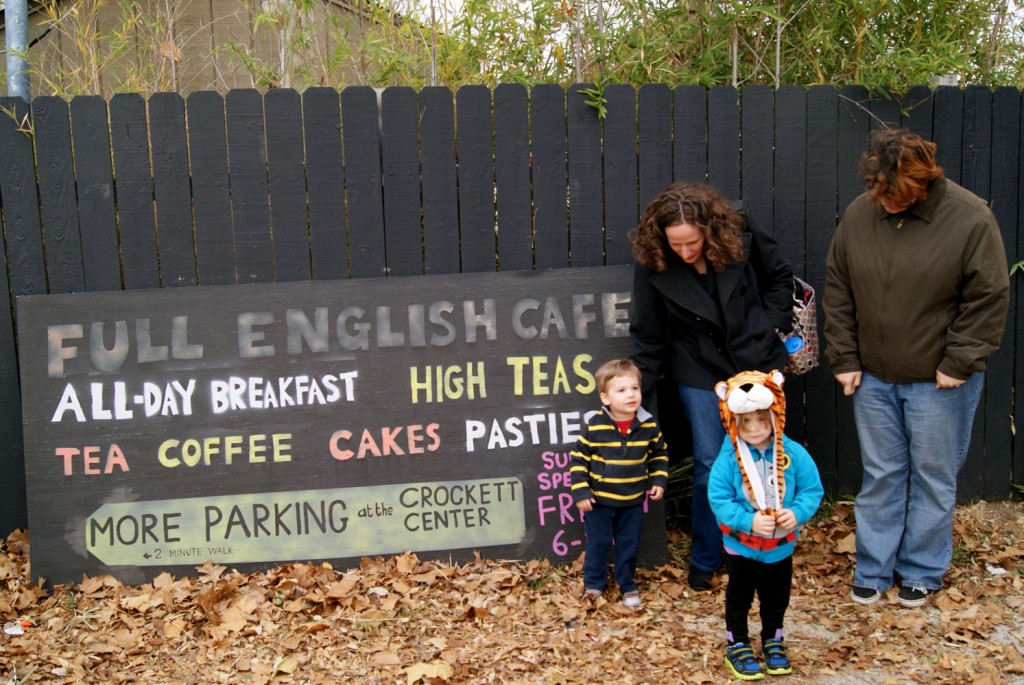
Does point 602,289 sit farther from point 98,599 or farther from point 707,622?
point 98,599

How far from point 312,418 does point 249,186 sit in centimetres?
121

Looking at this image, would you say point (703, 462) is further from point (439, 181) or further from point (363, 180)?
point (363, 180)

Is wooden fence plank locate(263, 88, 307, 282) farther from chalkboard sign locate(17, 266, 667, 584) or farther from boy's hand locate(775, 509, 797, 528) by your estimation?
boy's hand locate(775, 509, 797, 528)

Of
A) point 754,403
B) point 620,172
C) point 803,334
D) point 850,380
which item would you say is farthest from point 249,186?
point 850,380

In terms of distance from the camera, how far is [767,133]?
484cm

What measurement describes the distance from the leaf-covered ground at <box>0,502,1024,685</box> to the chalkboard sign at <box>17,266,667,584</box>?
0.56 ft

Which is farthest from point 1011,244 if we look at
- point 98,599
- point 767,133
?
point 98,599

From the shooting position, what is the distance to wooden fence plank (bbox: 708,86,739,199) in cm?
478

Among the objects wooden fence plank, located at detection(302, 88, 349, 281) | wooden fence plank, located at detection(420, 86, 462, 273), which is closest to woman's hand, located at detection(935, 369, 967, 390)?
wooden fence plank, located at detection(420, 86, 462, 273)

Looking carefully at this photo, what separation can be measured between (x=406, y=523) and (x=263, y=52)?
4.50m

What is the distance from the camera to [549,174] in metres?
4.69

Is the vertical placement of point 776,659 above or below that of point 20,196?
below

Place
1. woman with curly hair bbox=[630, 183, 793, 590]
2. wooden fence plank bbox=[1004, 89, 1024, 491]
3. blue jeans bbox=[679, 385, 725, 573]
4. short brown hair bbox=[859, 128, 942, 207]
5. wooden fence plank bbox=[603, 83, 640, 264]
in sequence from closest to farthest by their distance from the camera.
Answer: short brown hair bbox=[859, 128, 942, 207], woman with curly hair bbox=[630, 183, 793, 590], blue jeans bbox=[679, 385, 725, 573], wooden fence plank bbox=[603, 83, 640, 264], wooden fence plank bbox=[1004, 89, 1024, 491]

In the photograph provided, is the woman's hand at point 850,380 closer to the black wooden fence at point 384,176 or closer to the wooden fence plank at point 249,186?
the black wooden fence at point 384,176
